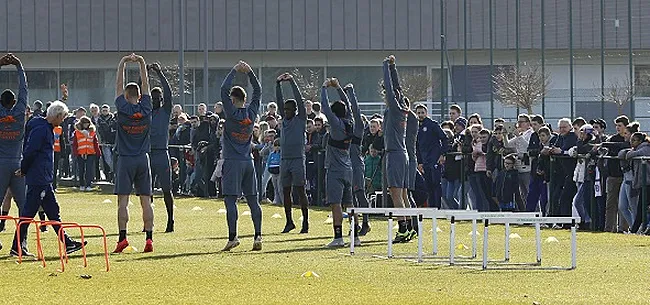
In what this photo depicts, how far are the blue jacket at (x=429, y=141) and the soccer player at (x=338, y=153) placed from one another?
203 inches

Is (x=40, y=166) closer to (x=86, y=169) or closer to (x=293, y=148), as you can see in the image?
(x=293, y=148)

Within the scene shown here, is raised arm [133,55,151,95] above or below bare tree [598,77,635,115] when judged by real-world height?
below

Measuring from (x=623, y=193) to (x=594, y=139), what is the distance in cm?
182

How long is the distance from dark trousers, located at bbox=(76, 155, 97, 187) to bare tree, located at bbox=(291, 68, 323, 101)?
27.7 metres

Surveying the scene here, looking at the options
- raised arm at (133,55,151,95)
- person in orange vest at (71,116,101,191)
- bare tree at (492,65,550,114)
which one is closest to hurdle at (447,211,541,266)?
raised arm at (133,55,151,95)

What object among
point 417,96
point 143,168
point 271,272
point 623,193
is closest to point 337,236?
point 143,168

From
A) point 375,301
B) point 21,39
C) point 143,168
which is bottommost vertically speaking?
point 375,301

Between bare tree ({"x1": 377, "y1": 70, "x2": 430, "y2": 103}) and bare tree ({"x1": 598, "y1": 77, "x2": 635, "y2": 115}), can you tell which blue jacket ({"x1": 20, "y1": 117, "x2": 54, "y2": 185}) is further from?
bare tree ({"x1": 377, "y1": 70, "x2": 430, "y2": 103})

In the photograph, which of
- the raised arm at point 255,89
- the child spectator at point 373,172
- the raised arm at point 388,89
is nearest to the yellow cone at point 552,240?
the raised arm at point 388,89

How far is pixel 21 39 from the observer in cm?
6919

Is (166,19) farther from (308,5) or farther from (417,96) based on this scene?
(417,96)

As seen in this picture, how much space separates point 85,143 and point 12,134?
66.5 feet

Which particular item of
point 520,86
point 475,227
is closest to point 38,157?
point 475,227

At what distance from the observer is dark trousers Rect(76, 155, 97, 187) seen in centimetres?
3856
